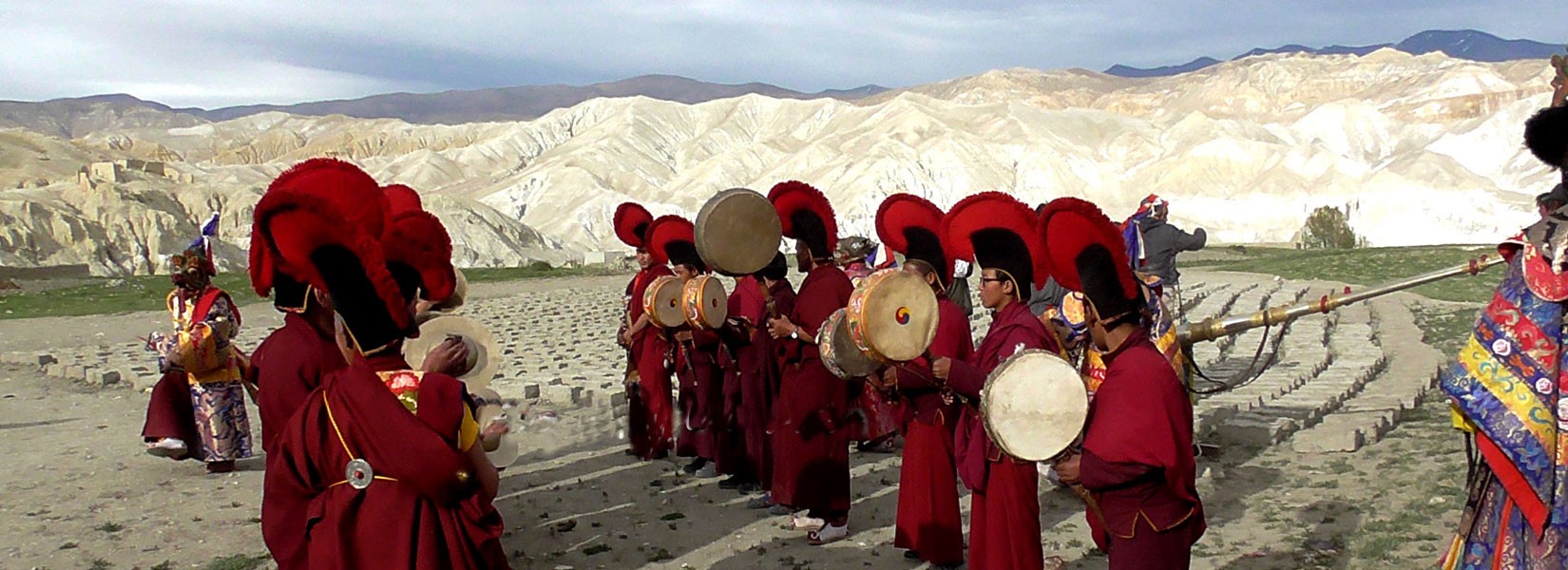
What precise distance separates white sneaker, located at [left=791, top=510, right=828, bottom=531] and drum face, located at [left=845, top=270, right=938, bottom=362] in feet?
6.80

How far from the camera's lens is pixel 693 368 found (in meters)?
9.20

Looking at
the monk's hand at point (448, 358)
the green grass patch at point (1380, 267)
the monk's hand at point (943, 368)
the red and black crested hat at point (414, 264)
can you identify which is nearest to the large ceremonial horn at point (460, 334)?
the red and black crested hat at point (414, 264)

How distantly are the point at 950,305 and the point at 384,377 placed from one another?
3.43 m

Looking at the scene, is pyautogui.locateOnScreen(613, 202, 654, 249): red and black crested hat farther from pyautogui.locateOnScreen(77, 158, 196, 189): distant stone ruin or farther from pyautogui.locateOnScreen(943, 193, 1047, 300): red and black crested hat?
pyautogui.locateOnScreen(77, 158, 196, 189): distant stone ruin

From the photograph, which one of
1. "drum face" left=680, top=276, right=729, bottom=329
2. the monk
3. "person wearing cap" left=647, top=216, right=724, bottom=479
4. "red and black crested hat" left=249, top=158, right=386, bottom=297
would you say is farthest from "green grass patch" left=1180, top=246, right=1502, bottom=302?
"red and black crested hat" left=249, top=158, right=386, bottom=297

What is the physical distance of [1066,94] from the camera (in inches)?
6373

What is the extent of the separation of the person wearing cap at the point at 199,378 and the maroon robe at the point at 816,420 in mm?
4068

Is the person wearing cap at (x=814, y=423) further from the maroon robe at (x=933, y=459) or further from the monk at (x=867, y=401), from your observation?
the maroon robe at (x=933, y=459)

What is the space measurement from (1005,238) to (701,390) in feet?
13.7

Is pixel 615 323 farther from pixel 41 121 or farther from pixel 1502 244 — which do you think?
pixel 41 121

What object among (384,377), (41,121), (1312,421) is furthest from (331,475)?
(41,121)

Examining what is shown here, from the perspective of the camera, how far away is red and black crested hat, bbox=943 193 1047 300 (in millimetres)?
5422

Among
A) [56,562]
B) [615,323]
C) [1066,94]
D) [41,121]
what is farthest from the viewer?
[41,121]

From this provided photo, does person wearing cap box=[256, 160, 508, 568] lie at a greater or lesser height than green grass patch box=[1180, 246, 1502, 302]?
greater
